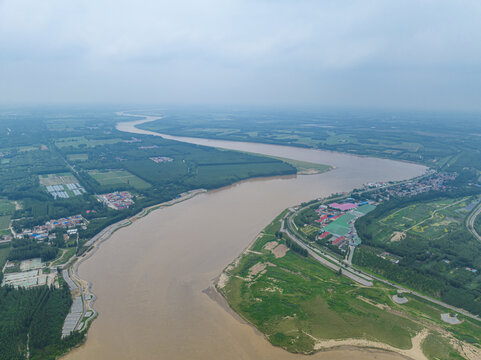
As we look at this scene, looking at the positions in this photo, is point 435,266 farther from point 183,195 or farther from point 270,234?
point 183,195

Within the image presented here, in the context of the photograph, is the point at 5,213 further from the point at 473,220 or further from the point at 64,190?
the point at 473,220

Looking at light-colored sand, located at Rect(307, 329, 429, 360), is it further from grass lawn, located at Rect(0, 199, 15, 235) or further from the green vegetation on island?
grass lawn, located at Rect(0, 199, 15, 235)

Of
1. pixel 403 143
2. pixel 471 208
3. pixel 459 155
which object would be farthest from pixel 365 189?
pixel 403 143

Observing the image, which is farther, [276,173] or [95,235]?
[276,173]

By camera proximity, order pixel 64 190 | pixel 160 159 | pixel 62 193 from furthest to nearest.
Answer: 1. pixel 160 159
2. pixel 64 190
3. pixel 62 193

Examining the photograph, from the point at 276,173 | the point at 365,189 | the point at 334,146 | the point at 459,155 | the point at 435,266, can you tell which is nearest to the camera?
the point at 435,266

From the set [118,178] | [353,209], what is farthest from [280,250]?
[118,178]

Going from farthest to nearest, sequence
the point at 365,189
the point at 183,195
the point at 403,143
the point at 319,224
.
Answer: the point at 403,143
the point at 365,189
the point at 183,195
the point at 319,224
